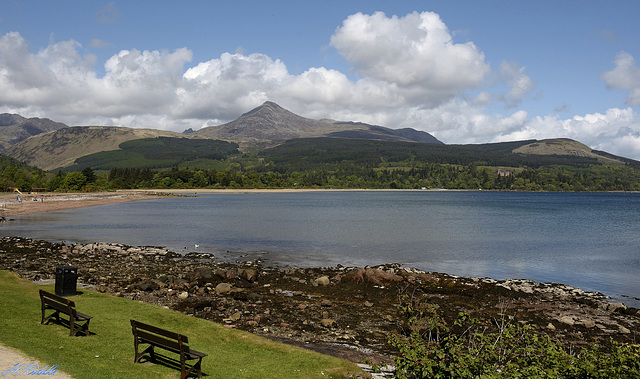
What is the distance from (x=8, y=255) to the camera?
36.5 metres

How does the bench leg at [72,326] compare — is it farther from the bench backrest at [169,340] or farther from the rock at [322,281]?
the rock at [322,281]

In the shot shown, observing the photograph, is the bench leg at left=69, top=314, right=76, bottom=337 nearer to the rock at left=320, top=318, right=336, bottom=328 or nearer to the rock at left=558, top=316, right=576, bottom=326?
the rock at left=320, top=318, right=336, bottom=328

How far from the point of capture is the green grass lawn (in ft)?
43.2

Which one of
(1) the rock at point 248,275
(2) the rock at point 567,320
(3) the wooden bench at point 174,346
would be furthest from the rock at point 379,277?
(3) the wooden bench at point 174,346

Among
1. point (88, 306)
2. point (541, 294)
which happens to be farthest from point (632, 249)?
point (88, 306)

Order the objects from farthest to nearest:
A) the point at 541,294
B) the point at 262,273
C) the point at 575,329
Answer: the point at 262,273
the point at 541,294
the point at 575,329

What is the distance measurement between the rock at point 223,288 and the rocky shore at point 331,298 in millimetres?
62

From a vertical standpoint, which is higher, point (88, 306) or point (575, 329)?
point (88, 306)

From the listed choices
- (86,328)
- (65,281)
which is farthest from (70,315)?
(65,281)

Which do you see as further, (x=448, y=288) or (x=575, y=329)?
(x=448, y=288)

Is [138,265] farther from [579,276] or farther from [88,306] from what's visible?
[579,276]

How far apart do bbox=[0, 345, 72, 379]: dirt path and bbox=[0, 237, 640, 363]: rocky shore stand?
874cm

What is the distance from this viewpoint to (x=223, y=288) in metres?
26.2

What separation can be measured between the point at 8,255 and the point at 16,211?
60634mm
